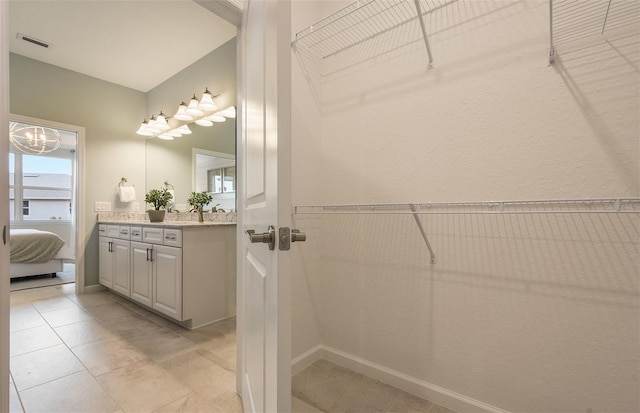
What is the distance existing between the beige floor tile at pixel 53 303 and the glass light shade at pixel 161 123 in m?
2.16

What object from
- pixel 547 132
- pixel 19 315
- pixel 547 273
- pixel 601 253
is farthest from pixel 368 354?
pixel 19 315

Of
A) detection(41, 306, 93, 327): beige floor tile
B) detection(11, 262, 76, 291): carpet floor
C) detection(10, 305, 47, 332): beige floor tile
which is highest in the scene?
detection(11, 262, 76, 291): carpet floor

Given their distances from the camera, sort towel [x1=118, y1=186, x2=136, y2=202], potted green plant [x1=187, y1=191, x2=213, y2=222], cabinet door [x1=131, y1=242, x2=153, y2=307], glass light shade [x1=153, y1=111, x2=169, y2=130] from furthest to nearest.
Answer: towel [x1=118, y1=186, x2=136, y2=202] → glass light shade [x1=153, y1=111, x2=169, y2=130] → potted green plant [x1=187, y1=191, x2=213, y2=222] → cabinet door [x1=131, y1=242, x2=153, y2=307]

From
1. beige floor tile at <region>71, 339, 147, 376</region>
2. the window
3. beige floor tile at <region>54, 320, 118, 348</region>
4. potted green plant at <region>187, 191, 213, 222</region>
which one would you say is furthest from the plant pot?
the window

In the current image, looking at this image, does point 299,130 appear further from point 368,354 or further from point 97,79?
point 97,79

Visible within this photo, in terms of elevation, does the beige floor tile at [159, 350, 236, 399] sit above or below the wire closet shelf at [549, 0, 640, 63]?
below

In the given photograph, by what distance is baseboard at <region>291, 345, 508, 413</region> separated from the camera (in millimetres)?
1354

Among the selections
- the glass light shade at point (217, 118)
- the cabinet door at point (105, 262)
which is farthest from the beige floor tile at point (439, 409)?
the cabinet door at point (105, 262)

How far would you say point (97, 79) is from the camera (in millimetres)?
3650

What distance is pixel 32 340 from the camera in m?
2.15

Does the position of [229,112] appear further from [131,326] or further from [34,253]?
[34,253]

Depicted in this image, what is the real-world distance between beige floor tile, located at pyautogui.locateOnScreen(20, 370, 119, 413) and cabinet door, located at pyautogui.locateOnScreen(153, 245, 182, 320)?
71 centimetres

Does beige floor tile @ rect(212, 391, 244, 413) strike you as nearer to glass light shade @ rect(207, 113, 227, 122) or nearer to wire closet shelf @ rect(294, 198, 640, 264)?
wire closet shelf @ rect(294, 198, 640, 264)

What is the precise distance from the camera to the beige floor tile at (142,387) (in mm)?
1460
